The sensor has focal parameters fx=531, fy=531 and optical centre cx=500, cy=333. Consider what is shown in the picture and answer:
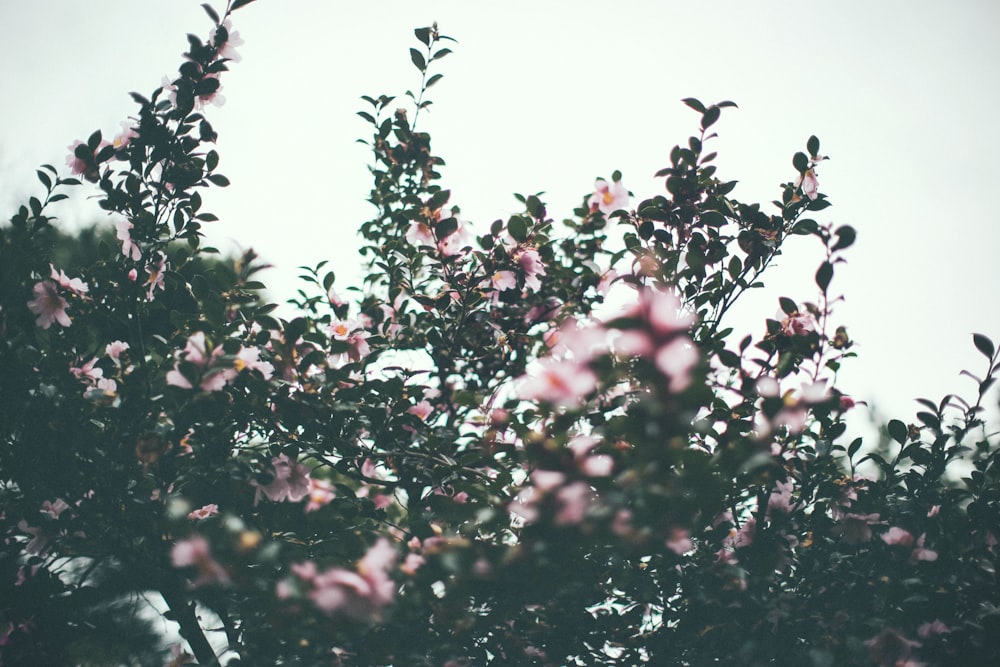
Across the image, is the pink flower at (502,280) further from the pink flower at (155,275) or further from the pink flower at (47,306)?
the pink flower at (47,306)

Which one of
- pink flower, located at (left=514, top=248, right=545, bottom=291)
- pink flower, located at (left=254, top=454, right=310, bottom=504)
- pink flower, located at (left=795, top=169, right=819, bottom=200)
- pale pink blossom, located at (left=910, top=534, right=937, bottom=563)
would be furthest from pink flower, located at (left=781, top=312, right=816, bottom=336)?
pink flower, located at (left=254, top=454, right=310, bottom=504)

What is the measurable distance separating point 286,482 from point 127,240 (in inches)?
49.1

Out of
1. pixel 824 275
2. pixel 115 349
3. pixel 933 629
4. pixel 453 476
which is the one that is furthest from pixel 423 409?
pixel 933 629

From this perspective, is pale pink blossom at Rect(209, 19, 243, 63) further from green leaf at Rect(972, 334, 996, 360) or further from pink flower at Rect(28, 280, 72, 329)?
green leaf at Rect(972, 334, 996, 360)

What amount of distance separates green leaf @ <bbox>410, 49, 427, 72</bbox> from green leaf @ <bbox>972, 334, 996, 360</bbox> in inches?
88.8

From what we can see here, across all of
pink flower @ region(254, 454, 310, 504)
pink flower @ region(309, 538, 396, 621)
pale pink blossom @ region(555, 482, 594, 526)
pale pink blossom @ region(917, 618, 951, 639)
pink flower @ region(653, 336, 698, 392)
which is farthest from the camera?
pink flower @ region(254, 454, 310, 504)

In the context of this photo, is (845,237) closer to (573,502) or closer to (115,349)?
(573,502)

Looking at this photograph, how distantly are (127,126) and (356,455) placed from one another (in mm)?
1632

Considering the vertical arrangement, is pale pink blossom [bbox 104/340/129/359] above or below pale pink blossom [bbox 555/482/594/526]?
above

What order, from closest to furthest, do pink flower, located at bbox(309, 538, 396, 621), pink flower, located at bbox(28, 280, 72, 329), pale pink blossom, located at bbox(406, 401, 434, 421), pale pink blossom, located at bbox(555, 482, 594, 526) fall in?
pale pink blossom, located at bbox(555, 482, 594, 526), pink flower, located at bbox(309, 538, 396, 621), pink flower, located at bbox(28, 280, 72, 329), pale pink blossom, located at bbox(406, 401, 434, 421)

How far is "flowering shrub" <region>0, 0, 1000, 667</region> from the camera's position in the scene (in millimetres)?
1324

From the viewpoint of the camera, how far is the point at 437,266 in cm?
212

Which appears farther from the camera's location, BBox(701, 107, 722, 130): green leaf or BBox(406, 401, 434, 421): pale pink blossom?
BBox(406, 401, 434, 421): pale pink blossom

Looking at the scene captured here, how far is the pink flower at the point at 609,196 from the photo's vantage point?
2291 millimetres
